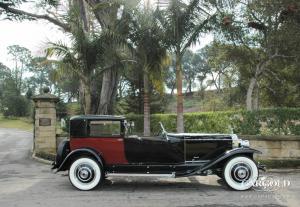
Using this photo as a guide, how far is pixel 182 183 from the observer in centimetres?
1024

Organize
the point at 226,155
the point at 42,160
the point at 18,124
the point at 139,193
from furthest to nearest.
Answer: the point at 18,124
the point at 42,160
the point at 226,155
the point at 139,193

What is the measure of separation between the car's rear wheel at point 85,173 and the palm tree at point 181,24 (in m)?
7.50

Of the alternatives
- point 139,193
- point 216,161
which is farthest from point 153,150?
point 216,161

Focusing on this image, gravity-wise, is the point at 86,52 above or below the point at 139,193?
above

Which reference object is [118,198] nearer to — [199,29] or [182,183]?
[182,183]

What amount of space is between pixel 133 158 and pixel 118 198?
1105 mm

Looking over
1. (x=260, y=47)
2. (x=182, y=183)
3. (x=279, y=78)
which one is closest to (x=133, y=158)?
(x=182, y=183)

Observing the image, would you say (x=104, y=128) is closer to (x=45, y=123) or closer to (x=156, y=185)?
(x=156, y=185)

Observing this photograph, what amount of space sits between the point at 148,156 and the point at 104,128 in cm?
114

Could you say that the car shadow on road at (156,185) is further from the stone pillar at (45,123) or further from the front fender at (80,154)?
the stone pillar at (45,123)

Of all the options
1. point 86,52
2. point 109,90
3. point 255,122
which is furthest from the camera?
point 109,90

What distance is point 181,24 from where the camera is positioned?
52.5 ft

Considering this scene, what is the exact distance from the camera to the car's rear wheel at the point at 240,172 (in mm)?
9023

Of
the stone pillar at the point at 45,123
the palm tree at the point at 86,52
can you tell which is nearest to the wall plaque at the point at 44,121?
the stone pillar at the point at 45,123
